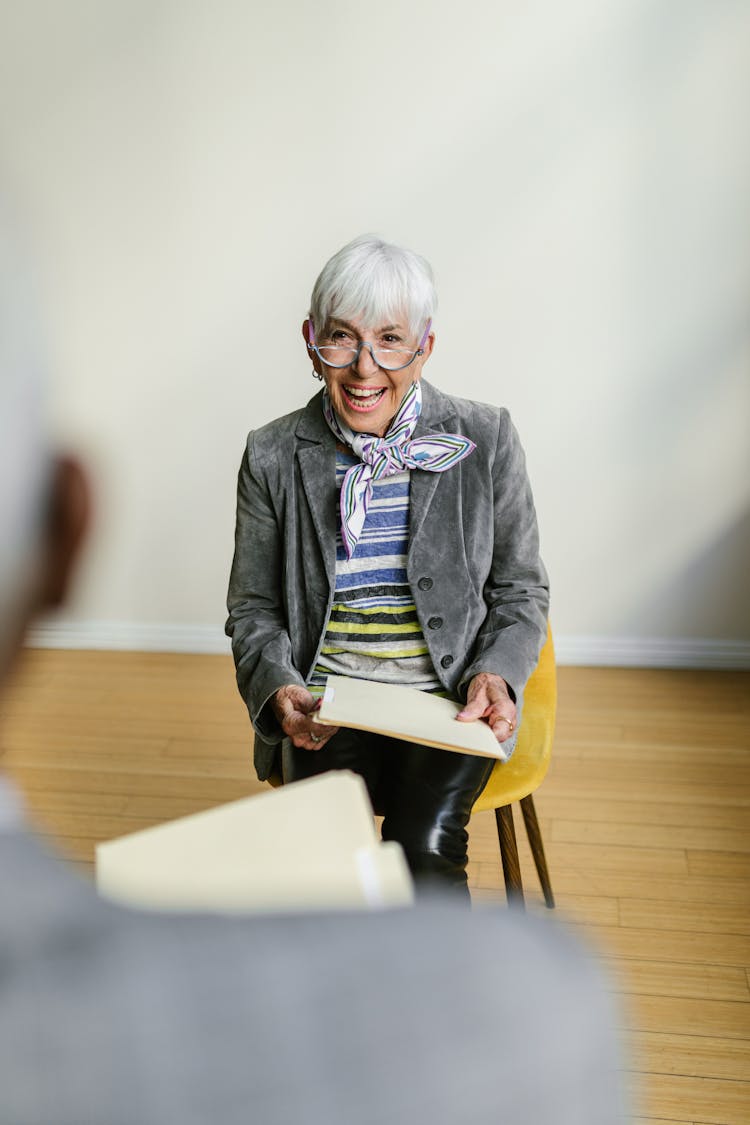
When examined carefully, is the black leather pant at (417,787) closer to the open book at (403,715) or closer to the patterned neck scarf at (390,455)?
the open book at (403,715)

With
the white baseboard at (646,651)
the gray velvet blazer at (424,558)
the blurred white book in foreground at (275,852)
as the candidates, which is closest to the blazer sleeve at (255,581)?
the gray velvet blazer at (424,558)

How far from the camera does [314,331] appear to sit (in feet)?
6.23

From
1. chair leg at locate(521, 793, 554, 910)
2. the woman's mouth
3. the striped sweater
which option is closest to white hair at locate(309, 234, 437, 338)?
the woman's mouth

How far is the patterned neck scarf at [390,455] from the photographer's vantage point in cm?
189

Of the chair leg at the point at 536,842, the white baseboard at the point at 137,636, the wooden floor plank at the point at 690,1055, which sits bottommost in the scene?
the white baseboard at the point at 137,636

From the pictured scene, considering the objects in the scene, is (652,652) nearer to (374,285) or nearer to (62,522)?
(374,285)

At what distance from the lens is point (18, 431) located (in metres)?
0.49

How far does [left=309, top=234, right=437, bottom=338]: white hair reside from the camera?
1.80 meters

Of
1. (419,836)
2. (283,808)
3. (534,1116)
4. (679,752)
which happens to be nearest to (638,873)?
(679,752)

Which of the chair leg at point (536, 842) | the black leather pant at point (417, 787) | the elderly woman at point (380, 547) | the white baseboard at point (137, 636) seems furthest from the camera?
the white baseboard at point (137, 636)

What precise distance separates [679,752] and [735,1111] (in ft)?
4.16

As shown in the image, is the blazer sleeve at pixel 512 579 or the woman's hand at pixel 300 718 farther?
the blazer sleeve at pixel 512 579

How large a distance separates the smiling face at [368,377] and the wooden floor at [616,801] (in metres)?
0.78

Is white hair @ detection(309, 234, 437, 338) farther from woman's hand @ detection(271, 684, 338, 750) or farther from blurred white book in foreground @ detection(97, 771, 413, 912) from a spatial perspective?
blurred white book in foreground @ detection(97, 771, 413, 912)
